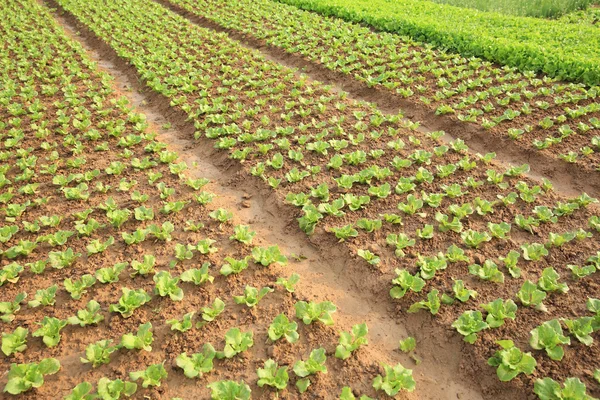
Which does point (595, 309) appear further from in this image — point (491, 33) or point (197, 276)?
point (491, 33)

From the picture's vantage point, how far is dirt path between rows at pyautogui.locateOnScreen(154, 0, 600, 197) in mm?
6727

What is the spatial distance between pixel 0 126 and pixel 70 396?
732 centimetres

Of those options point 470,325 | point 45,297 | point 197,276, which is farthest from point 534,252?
point 45,297

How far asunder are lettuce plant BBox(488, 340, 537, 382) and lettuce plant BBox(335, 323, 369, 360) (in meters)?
1.26

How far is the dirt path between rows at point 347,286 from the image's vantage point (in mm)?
3996

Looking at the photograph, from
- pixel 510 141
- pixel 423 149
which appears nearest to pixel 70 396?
pixel 423 149

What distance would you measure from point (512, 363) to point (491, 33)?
12119 millimetres

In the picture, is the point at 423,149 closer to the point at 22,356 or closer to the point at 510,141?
the point at 510,141

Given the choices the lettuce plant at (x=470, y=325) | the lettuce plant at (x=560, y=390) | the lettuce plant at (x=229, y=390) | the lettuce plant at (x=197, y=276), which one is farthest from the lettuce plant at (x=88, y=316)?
the lettuce plant at (x=560, y=390)

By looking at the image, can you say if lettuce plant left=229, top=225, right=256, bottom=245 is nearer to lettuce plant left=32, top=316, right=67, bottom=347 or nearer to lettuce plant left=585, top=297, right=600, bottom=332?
lettuce plant left=32, top=316, right=67, bottom=347

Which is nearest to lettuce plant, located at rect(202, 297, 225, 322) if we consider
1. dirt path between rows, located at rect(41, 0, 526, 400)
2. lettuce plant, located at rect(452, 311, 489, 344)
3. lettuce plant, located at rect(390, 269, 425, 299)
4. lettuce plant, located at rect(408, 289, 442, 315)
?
dirt path between rows, located at rect(41, 0, 526, 400)

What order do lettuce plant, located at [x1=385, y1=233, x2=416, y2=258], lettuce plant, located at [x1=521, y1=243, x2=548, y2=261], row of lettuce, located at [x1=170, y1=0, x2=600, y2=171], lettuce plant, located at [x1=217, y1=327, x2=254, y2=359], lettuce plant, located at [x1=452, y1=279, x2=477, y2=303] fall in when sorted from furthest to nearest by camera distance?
row of lettuce, located at [x1=170, y1=0, x2=600, y2=171] < lettuce plant, located at [x1=385, y1=233, x2=416, y2=258] < lettuce plant, located at [x1=521, y1=243, x2=548, y2=261] < lettuce plant, located at [x1=452, y1=279, x2=477, y2=303] < lettuce plant, located at [x1=217, y1=327, x2=254, y2=359]

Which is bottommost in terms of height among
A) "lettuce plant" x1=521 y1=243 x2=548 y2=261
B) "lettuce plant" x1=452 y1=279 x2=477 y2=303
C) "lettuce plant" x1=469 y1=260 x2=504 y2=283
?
"lettuce plant" x1=452 y1=279 x2=477 y2=303

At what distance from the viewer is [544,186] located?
626cm
